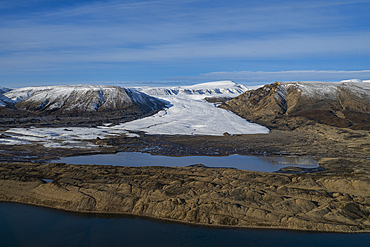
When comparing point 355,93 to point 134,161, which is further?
point 355,93

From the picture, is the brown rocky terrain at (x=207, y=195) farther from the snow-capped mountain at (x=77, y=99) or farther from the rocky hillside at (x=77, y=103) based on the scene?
the snow-capped mountain at (x=77, y=99)

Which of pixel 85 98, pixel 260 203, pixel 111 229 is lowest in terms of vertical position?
pixel 111 229

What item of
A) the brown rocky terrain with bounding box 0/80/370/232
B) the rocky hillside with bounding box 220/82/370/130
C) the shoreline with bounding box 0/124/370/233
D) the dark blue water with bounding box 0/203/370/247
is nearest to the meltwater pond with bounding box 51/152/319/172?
the brown rocky terrain with bounding box 0/80/370/232

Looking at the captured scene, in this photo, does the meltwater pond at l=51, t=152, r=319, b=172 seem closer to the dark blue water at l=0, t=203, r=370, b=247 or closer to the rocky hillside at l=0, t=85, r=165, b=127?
the dark blue water at l=0, t=203, r=370, b=247

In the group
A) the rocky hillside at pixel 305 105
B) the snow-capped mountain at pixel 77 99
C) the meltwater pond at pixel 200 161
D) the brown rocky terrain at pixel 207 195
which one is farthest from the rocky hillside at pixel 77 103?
the brown rocky terrain at pixel 207 195

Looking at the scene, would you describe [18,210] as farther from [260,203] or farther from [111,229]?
[260,203]

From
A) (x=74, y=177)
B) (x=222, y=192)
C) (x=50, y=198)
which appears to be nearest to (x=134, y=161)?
(x=74, y=177)
